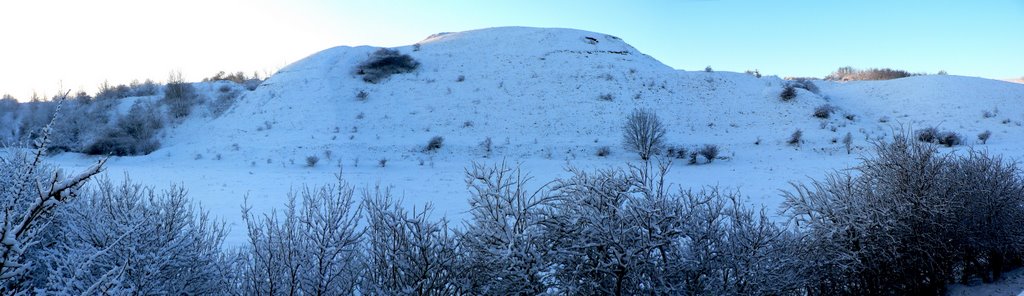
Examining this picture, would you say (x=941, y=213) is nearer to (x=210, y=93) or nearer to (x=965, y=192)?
(x=965, y=192)

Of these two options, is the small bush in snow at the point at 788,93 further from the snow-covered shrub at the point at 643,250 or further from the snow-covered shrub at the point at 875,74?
the snow-covered shrub at the point at 643,250

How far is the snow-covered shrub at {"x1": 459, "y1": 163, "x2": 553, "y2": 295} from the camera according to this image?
6.85 metres

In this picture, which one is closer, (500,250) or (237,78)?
(500,250)

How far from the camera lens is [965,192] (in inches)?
457

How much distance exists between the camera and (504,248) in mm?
7000

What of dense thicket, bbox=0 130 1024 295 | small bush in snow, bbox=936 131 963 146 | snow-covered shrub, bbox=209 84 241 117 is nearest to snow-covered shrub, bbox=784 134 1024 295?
dense thicket, bbox=0 130 1024 295

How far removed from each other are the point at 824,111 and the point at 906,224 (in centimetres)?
2735

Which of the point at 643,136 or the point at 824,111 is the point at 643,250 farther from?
the point at 824,111

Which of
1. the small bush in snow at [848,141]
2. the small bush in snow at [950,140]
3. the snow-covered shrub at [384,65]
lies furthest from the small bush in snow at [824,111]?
the snow-covered shrub at [384,65]

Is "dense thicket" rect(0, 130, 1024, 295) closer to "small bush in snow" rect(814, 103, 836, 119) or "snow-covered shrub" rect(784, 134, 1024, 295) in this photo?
"snow-covered shrub" rect(784, 134, 1024, 295)

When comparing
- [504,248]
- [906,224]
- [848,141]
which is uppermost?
[504,248]

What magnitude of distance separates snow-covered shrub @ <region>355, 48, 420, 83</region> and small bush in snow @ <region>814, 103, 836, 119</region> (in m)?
31.6

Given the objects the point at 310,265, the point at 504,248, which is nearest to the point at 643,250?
the point at 504,248

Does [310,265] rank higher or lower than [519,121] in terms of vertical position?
lower
